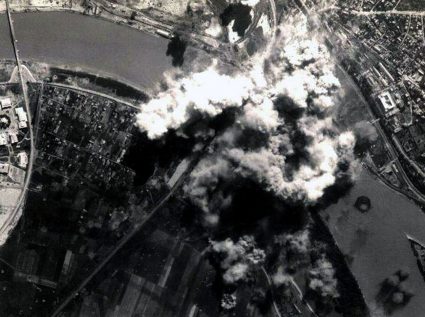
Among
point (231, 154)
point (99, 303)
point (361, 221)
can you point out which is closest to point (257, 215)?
point (231, 154)

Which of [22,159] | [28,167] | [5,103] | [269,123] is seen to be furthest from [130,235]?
[5,103]

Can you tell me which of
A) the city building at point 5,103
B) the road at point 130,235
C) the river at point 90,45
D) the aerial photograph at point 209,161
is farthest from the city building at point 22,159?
the road at point 130,235

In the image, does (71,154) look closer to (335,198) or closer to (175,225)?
(175,225)

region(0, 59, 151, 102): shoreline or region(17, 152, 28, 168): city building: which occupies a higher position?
region(0, 59, 151, 102): shoreline

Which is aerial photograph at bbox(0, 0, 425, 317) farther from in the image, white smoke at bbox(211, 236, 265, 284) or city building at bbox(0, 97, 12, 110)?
city building at bbox(0, 97, 12, 110)

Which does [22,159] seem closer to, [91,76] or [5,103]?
[5,103]

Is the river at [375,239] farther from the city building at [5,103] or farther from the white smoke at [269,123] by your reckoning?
the city building at [5,103]

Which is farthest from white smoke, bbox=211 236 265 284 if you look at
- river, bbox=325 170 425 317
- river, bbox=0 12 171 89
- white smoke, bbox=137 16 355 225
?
river, bbox=0 12 171 89
